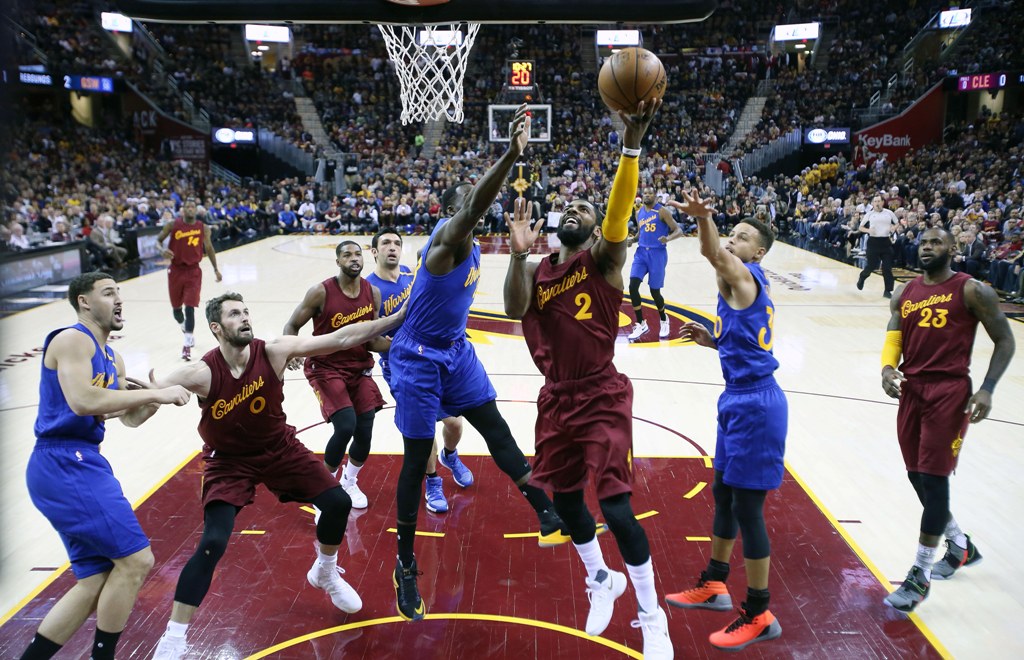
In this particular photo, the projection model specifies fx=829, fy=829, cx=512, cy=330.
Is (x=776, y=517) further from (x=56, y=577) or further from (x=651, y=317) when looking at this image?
(x=651, y=317)

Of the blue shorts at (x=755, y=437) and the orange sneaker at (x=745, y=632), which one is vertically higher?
the blue shorts at (x=755, y=437)

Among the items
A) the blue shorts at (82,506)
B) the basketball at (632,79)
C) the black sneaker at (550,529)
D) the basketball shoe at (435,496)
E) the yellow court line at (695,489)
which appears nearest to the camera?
the blue shorts at (82,506)

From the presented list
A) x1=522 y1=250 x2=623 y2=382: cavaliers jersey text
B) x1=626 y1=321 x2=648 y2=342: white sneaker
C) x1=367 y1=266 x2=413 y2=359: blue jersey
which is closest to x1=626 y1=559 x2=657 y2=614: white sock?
x1=522 y1=250 x2=623 y2=382: cavaliers jersey text

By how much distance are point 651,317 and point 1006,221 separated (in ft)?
28.5

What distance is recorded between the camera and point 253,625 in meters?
4.08

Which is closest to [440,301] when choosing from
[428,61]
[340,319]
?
[340,319]

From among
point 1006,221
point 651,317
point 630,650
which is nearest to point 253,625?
point 630,650

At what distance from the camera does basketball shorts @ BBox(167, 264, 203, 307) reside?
31.0 ft

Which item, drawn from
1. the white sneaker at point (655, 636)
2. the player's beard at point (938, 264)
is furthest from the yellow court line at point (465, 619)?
the player's beard at point (938, 264)

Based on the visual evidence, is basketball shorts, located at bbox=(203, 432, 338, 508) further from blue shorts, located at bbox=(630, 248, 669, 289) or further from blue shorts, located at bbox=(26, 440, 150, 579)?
blue shorts, located at bbox=(630, 248, 669, 289)

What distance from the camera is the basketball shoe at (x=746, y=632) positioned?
385 cm

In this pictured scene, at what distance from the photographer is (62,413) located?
11.7 ft

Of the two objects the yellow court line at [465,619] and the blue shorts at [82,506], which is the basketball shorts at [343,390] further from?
the blue shorts at [82,506]

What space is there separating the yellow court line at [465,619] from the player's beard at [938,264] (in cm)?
250
